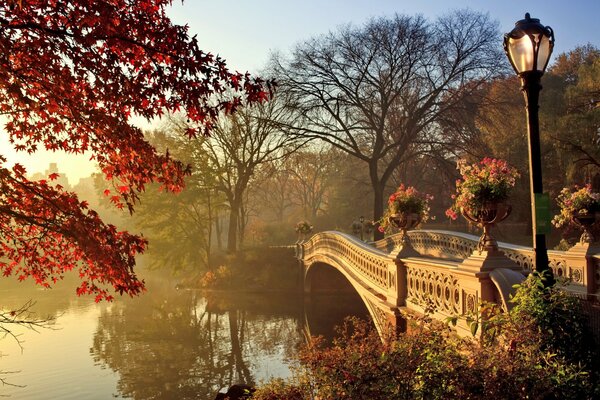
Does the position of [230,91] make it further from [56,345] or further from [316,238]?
[56,345]

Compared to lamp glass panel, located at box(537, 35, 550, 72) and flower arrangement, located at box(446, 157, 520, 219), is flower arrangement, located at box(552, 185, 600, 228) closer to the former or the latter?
flower arrangement, located at box(446, 157, 520, 219)

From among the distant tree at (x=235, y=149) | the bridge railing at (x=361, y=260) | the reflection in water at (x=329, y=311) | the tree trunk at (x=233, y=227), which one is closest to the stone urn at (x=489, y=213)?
the bridge railing at (x=361, y=260)

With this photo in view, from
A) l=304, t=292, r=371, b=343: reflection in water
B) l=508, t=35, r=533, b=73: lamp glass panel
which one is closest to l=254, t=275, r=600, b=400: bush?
l=508, t=35, r=533, b=73: lamp glass panel

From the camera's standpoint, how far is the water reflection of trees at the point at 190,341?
17.2 meters

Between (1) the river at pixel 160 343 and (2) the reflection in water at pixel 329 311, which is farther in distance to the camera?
(2) the reflection in water at pixel 329 311

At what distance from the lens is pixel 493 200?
7.43 m

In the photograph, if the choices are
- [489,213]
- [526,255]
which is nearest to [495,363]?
[489,213]

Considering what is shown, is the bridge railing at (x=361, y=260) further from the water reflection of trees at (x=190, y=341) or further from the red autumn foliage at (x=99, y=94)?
the red autumn foliage at (x=99, y=94)

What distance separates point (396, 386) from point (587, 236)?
5.98 meters

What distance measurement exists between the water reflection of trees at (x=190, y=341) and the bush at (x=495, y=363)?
1150 cm

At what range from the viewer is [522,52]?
5652mm

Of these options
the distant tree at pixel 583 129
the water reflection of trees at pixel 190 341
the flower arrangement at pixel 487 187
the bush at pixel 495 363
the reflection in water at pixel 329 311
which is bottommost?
the reflection in water at pixel 329 311

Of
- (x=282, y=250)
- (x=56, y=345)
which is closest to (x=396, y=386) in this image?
(x=56, y=345)

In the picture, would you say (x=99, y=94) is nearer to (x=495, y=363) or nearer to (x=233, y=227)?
(x=495, y=363)
